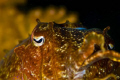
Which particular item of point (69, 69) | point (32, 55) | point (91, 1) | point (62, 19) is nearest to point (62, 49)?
point (69, 69)

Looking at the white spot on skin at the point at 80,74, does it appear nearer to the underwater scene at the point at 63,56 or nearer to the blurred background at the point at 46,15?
the underwater scene at the point at 63,56

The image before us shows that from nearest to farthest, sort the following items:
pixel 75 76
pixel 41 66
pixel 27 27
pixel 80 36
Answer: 1. pixel 75 76
2. pixel 41 66
3. pixel 80 36
4. pixel 27 27

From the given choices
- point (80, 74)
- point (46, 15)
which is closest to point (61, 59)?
point (80, 74)

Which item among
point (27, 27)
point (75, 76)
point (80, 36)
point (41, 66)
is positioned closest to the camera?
point (75, 76)

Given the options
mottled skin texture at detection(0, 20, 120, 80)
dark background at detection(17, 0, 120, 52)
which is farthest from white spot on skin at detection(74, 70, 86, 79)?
dark background at detection(17, 0, 120, 52)

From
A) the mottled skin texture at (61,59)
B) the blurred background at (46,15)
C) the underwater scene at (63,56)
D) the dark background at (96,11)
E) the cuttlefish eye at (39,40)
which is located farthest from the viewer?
the dark background at (96,11)

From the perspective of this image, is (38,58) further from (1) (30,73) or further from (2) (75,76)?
(2) (75,76)

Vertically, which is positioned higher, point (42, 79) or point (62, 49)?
point (62, 49)

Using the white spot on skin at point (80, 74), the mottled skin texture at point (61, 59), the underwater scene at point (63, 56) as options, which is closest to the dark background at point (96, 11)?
the underwater scene at point (63, 56)
